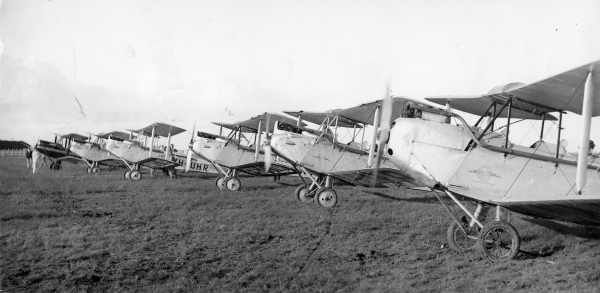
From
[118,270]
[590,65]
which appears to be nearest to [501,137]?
[590,65]

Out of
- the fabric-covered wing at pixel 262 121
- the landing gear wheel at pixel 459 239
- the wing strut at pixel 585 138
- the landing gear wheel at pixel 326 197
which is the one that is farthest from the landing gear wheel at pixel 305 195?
the wing strut at pixel 585 138

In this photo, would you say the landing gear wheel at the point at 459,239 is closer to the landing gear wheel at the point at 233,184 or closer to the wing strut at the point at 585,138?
the wing strut at the point at 585,138

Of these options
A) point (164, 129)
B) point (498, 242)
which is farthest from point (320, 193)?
point (164, 129)

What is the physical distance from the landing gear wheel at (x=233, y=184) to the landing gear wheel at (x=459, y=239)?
31.7 feet

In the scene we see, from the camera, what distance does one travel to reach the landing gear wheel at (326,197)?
1073 cm

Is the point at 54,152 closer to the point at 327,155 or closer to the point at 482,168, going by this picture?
the point at 327,155

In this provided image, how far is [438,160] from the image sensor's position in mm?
6059

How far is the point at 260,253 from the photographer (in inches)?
226

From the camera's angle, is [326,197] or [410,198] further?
[410,198]

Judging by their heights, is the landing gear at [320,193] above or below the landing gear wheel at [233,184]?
above

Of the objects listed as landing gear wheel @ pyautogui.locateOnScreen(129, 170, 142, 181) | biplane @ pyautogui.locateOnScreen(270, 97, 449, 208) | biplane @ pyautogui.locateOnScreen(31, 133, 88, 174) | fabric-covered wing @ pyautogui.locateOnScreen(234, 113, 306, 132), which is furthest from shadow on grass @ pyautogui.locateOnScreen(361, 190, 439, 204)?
biplane @ pyautogui.locateOnScreen(31, 133, 88, 174)

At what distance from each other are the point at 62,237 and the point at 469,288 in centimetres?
587

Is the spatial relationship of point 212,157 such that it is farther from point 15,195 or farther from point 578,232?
point 578,232

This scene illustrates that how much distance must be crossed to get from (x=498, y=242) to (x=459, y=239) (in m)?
0.85
